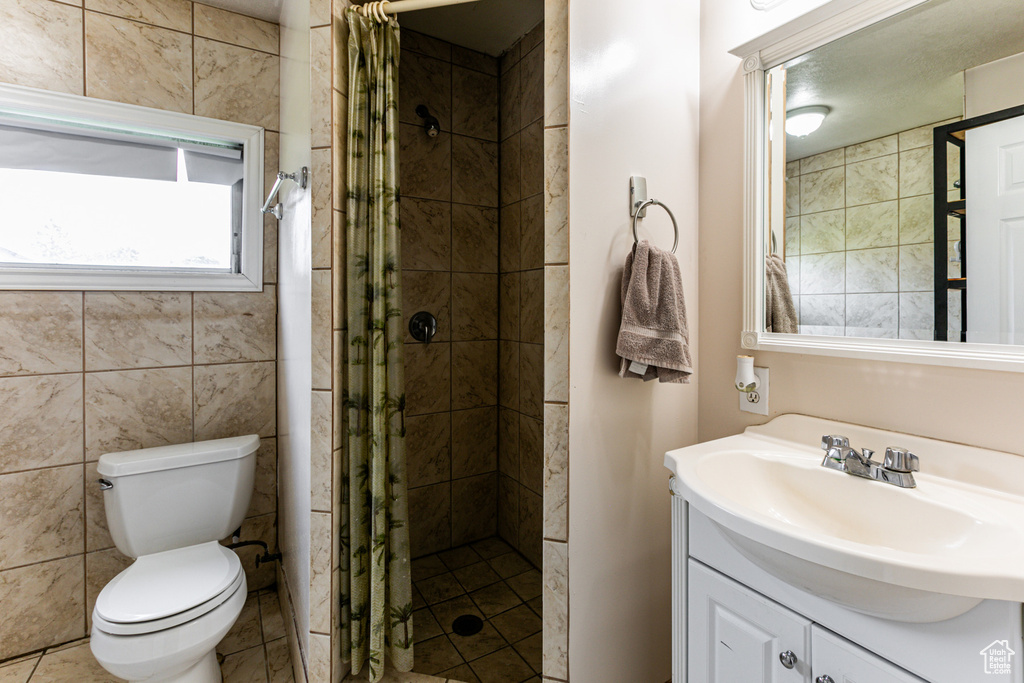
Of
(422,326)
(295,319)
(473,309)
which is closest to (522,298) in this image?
(473,309)

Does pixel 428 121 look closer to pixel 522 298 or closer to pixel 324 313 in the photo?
pixel 522 298

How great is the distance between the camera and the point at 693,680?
3.31ft

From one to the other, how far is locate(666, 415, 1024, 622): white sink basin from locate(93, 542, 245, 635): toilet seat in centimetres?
141

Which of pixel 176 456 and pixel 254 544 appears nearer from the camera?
pixel 176 456

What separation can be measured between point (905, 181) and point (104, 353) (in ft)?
8.35

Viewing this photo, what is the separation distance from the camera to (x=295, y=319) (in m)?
1.51

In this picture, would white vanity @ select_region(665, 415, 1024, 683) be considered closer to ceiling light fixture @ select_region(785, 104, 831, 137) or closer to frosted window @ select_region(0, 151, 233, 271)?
ceiling light fixture @ select_region(785, 104, 831, 137)

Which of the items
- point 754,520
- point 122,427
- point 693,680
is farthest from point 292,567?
point 754,520

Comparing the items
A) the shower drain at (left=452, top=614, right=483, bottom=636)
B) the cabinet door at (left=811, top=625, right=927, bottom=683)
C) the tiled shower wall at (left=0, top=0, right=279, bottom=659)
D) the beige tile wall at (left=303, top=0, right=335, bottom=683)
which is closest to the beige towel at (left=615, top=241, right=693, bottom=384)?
the cabinet door at (left=811, top=625, right=927, bottom=683)

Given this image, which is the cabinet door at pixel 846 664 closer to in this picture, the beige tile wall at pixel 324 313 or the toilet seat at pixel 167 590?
the beige tile wall at pixel 324 313

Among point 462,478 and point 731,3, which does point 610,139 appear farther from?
point 462,478

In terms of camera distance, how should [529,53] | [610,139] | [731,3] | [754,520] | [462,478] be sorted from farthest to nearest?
[462,478]
[529,53]
[731,3]
[610,139]
[754,520]

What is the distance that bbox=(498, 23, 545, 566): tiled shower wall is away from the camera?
204 centimetres

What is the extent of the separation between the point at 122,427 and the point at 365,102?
1547mm
